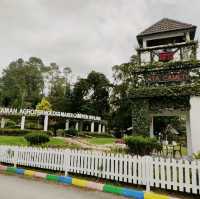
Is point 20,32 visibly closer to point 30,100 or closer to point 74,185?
point 74,185

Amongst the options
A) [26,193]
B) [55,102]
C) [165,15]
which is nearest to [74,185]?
[26,193]

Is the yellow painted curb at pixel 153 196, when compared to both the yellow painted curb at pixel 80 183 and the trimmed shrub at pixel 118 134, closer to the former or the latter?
the yellow painted curb at pixel 80 183

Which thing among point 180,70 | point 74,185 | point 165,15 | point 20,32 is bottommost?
point 74,185

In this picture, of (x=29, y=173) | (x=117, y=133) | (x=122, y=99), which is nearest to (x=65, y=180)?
(x=29, y=173)

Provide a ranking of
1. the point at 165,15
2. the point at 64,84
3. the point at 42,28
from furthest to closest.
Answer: the point at 64,84 → the point at 165,15 → the point at 42,28

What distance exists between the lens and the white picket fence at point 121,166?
5.05 m

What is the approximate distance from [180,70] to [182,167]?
8.28 meters

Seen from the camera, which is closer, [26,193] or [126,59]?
[26,193]

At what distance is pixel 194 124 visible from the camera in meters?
10.6

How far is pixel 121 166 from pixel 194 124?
642cm

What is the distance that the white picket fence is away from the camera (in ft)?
16.6

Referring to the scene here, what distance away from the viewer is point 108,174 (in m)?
6.17

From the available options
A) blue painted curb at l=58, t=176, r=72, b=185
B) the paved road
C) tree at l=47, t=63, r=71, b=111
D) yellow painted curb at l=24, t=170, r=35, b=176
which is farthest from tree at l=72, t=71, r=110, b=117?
the paved road

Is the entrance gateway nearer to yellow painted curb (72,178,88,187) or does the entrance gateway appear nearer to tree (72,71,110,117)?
yellow painted curb (72,178,88,187)
